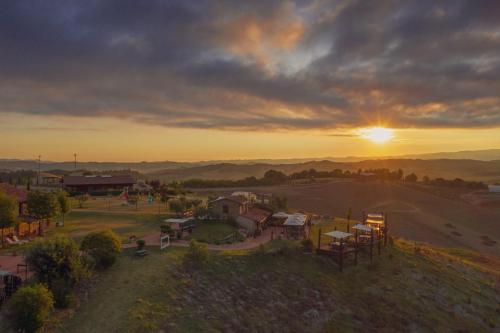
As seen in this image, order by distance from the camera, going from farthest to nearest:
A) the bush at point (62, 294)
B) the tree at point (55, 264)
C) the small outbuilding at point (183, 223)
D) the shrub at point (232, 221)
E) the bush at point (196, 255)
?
the shrub at point (232, 221)
the small outbuilding at point (183, 223)
the bush at point (196, 255)
the tree at point (55, 264)
the bush at point (62, 294)

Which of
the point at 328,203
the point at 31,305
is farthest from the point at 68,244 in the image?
the point at 328,203

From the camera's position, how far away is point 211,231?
3856cm

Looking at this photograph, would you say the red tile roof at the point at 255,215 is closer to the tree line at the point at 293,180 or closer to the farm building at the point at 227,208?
the farm building at the point at 227,208

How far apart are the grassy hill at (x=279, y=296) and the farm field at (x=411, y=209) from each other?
26.3 metres

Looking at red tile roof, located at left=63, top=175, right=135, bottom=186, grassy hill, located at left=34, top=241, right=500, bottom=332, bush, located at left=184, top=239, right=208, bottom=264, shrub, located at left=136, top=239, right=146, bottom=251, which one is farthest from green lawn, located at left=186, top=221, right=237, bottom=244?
red tile roof, located at left=63, top=175, right=135, bottom=186

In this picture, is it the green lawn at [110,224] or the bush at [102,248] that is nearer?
the bush at [102,248]

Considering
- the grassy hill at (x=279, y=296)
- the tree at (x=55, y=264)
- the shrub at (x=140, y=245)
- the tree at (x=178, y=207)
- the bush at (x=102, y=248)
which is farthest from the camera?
the tree at (x=178, y=207)

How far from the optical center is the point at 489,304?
106 ft

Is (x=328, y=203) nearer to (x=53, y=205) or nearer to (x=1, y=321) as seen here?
(x=53, y=205)

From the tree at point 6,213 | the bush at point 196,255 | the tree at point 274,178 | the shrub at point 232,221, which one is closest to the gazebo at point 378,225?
the shrub at point 232,221

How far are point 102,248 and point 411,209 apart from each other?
71206 millimetres

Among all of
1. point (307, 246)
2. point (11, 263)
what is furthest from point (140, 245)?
point (307, 246)

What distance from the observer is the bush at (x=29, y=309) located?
17609mm

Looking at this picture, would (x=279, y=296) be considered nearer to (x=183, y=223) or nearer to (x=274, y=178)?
(x=183, y=223)
